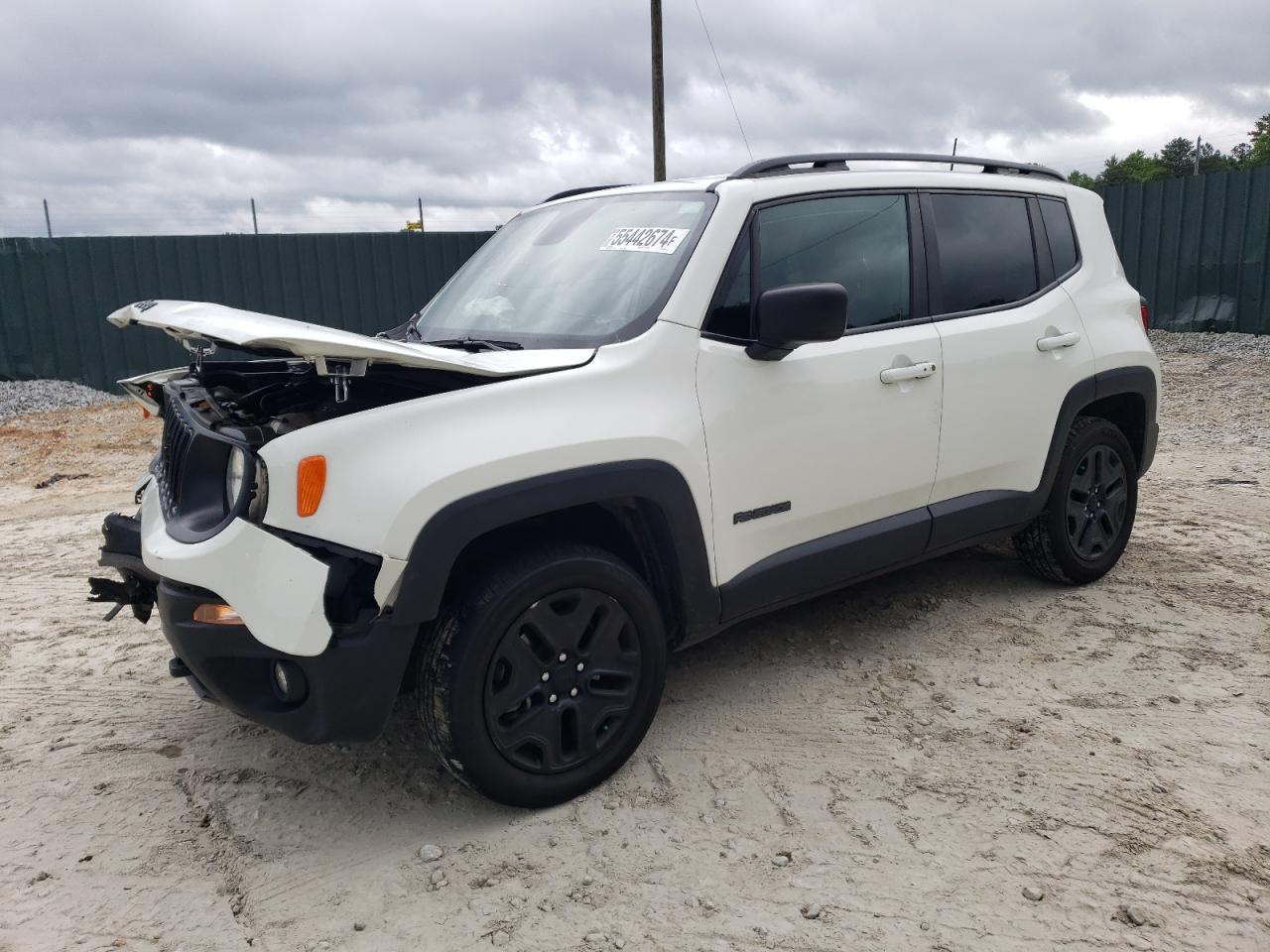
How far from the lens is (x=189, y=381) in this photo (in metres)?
3.38

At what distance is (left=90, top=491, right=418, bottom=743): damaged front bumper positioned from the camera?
96.2 inches

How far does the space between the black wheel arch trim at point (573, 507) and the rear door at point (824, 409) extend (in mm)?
107

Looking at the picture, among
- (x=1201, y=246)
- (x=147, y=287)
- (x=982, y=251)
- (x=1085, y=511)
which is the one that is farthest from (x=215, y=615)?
(x=1201, y=246)

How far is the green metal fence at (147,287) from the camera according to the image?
13023 millimetres

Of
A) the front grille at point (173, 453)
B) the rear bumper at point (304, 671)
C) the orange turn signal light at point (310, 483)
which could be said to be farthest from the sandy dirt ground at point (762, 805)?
the orange turn signal light at point (310, 483)

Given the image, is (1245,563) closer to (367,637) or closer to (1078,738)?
(1078,738)

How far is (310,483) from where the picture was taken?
2443mm

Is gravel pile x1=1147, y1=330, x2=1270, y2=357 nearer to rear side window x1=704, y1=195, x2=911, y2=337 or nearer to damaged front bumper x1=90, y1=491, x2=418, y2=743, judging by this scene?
rear side window x1=704, y1=195, x2=911, y2=337

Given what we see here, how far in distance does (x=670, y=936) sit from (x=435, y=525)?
1.16 metres

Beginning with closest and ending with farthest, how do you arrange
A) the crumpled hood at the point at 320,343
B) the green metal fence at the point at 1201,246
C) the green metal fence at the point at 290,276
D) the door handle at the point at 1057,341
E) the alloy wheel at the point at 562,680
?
the crumpled hood at the point at 320,343
the alloy wheel at the point at 562,680
the door handle at the point at 1057,341
the green metal fence at the point at 1201,246
the green metal fence at the point at 290,276

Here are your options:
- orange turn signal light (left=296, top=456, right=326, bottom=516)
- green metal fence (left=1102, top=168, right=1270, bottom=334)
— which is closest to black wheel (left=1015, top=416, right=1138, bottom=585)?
orange turn signal light (left=296, top=456, right=326, bottom=516)

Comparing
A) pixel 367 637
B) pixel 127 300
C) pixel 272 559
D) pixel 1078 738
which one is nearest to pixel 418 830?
pixel 367 637

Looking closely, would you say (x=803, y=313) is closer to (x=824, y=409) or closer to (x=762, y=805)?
(x=824, y=409)

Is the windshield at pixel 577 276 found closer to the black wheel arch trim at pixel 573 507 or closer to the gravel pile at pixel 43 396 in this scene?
the black wheel arch trim at pixel 573 507
